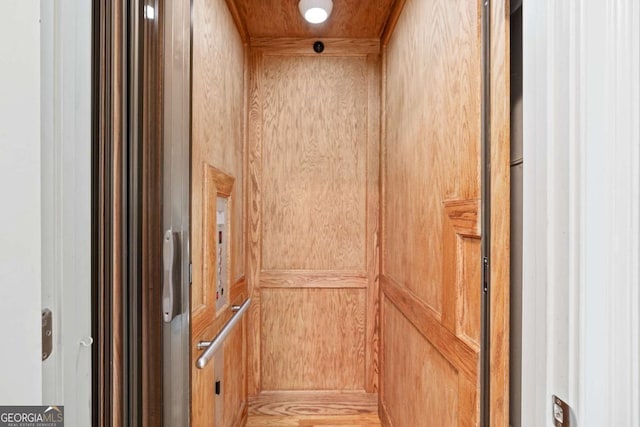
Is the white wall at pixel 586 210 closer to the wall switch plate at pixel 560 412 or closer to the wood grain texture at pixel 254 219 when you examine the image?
the wall switch plate at pixel 560 412

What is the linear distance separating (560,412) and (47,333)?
2.58ft

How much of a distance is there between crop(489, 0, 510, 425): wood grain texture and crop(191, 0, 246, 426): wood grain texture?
90 centimetres

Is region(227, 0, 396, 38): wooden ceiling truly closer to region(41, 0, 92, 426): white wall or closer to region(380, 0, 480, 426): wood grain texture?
region(380, 0, 480, 426): wood grain texture

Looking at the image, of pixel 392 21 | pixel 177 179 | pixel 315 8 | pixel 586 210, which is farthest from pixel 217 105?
pixel 586 210

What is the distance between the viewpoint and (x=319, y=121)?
7.62 ft

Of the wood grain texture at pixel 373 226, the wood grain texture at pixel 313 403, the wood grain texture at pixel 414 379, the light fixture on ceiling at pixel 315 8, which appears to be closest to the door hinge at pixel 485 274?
the wood grain texture at pixel 414 379

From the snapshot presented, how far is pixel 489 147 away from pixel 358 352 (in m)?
1.76

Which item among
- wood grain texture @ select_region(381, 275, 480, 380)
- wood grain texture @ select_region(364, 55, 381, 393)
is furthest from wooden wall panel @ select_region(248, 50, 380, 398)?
wood grain texture @ select_region(381, 275, 480, 380)

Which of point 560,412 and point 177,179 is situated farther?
point 177,179

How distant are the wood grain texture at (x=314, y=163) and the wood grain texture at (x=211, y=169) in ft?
1.09
